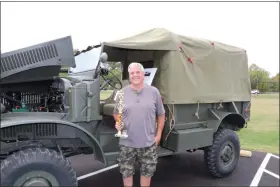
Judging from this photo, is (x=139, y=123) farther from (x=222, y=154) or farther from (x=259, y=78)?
(x=259, y=78)

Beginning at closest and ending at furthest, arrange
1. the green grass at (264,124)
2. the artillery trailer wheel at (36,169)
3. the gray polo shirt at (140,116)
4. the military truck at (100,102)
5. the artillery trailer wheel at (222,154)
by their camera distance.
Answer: the artillery trailer wheel at (36,169) < the gray polo shirt at (140,116) < the military truck at (100,102) < the green grass at (264,124) < the artillery trailer wheel at (222,154)

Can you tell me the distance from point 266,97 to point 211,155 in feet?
4.31

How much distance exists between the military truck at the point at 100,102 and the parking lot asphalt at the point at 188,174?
0.90ft

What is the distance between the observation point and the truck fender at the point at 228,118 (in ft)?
17.4

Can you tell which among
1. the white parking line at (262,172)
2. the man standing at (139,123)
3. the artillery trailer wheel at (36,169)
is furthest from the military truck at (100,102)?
the man standing at (139,123)

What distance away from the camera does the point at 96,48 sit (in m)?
4.62

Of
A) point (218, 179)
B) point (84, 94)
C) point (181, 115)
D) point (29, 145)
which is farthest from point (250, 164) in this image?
point (29, 145)

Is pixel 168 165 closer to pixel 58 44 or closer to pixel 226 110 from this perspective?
pixel 226 110

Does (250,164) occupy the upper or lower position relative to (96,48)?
lower

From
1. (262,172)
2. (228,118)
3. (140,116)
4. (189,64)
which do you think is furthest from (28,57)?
(262,172)

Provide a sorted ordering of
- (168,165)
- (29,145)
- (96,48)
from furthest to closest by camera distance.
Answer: (168,165)
(96,48)
(29,145)

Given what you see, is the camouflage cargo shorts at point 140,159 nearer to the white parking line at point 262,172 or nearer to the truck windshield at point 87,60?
the truck windshield at point 87,60

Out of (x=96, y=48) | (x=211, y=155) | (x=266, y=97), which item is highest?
(x=96, y=48)

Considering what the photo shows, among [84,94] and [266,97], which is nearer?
[84,94]
